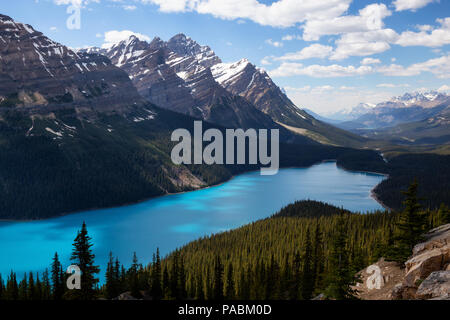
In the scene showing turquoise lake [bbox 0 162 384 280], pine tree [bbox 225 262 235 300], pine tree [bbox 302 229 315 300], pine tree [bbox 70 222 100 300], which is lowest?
turquoise lake [bbox 0 162 384 280]

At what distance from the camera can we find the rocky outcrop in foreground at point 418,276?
24672 millimetres

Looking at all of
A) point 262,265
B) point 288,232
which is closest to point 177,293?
point 262,265

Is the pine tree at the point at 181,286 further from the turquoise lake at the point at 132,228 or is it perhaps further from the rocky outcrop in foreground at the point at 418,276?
the turquoise lake at the point at 132,228

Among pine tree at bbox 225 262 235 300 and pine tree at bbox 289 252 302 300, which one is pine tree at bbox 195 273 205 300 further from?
pine tree at bbox 289 252 302 300

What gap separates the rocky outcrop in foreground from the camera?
24.7m

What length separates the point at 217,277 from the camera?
210ft

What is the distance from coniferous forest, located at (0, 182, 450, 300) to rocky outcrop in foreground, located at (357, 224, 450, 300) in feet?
6.12

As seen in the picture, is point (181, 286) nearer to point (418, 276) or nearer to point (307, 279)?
point (307, 279)

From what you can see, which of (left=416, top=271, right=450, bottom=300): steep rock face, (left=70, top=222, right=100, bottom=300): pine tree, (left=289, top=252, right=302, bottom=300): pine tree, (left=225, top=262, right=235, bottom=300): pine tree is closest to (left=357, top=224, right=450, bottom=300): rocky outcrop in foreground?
(left=416, top=271, right=450, bottom=300): steep rock face

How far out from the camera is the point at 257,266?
72.1 metres

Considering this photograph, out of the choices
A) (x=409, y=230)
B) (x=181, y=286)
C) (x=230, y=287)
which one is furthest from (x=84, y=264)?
(x=409, y=230)

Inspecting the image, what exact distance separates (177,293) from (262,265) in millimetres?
17766

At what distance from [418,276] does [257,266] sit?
140 ft
